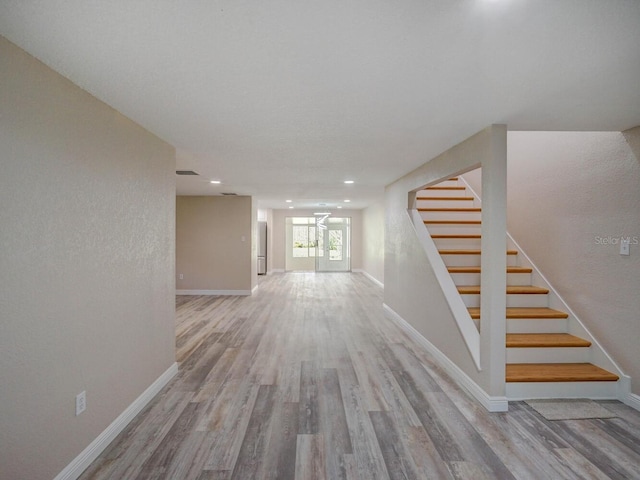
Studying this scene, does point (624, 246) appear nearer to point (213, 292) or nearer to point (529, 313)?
point (529, 313)

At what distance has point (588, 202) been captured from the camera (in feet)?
9.46

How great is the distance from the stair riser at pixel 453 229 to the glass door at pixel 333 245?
7.30 metres

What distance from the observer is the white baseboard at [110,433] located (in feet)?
5.83

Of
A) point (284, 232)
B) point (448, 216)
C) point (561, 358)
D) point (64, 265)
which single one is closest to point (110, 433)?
point (64, 265)

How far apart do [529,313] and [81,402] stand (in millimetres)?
3699

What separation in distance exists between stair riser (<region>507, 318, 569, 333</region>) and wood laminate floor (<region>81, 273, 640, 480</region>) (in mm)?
723

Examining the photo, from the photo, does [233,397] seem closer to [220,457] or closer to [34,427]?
[220,457]

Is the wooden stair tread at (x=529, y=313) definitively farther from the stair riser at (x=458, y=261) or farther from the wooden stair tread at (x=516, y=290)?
the stair riser at (x=458, y=261)

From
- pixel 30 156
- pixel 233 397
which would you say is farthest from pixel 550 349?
pixel 30 156

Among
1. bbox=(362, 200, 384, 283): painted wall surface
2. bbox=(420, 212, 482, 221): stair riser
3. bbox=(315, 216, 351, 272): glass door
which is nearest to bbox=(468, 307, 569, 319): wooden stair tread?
bbox=(420, 212, 482, 221): stair riser

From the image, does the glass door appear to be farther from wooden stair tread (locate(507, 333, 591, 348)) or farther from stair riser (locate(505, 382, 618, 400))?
stair riser (locate(505, 382, 618, 400))

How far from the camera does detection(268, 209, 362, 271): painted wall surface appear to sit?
11.6 meters

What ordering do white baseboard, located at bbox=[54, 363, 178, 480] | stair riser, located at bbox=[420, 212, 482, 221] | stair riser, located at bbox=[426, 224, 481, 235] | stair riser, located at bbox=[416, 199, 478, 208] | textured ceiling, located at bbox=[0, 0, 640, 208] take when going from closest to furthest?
textured ceiling, located at bbox=[0, 0, 640, 208]
white baseboard, located at bbox=[54, 363, 178, 480]
stair riser, located at bbox=[426, 224, 481, 235]
stair riser, located at bbox=[420, 212, 482, 221]
stair riser, located at bbox=[416, 199, 478, 208]

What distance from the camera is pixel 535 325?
3156mm
